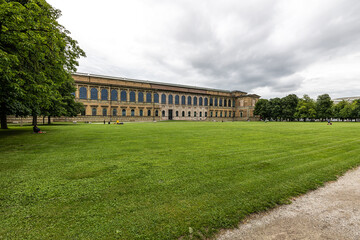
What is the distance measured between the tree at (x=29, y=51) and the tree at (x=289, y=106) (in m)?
83.7

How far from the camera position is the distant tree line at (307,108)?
6459 centimetres

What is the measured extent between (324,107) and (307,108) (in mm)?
5943

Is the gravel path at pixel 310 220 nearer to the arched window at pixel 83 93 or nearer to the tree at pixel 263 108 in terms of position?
the arched window at pixel 83 93

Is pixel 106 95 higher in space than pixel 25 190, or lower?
higher

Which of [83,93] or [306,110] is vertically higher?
[83,93]

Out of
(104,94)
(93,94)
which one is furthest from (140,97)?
(93,94)

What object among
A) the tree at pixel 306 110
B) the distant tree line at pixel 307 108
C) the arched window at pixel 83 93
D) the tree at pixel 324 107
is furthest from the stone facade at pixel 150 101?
the tree at pixel 324 107

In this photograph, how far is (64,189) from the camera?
3764 millimetres

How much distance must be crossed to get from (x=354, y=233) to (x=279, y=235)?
126cm

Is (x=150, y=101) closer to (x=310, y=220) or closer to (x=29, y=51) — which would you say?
(x=29, y=51)

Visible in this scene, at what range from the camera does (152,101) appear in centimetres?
6731

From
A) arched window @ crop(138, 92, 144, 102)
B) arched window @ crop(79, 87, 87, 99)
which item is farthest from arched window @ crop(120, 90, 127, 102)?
arched window @ crop(79, 87, 87, 99)

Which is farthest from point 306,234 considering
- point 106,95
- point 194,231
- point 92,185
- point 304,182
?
point 106,95

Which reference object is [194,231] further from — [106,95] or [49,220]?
[106,95]
